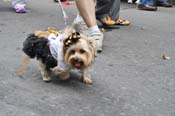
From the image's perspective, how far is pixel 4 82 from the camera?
12.3 ft

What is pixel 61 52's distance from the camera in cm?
359

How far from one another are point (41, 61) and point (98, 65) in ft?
2.62

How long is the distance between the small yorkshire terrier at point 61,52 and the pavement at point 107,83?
0.12 meters

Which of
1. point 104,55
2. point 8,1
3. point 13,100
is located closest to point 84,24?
point 104,55

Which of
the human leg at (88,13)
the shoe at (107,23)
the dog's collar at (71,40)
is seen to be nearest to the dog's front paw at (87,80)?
the dog's collar at (71,40)

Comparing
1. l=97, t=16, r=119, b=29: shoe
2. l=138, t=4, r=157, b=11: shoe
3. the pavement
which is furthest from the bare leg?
l=138, t=4, r=157, b=11: shoe

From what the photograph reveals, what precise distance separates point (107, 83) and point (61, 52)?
1.86 ft

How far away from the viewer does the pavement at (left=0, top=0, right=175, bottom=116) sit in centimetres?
330

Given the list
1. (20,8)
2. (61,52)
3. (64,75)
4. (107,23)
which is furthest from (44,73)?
(20,8)

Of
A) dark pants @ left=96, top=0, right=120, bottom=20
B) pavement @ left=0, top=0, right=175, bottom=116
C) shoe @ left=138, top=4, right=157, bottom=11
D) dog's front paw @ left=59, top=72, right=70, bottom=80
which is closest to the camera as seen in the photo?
pavement @ left=0, top=0, right=175, bottom=116

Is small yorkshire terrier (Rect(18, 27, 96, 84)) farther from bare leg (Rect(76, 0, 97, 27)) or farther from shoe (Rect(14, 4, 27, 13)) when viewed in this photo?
shoe (Rect(14, 4, 27, 13))

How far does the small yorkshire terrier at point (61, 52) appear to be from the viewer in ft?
11.4

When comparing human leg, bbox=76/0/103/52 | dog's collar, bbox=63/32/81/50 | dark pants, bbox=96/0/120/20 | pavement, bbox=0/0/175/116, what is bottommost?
dark pants, bbox=96/0/120/20

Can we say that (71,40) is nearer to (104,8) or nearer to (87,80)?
(87,80)
